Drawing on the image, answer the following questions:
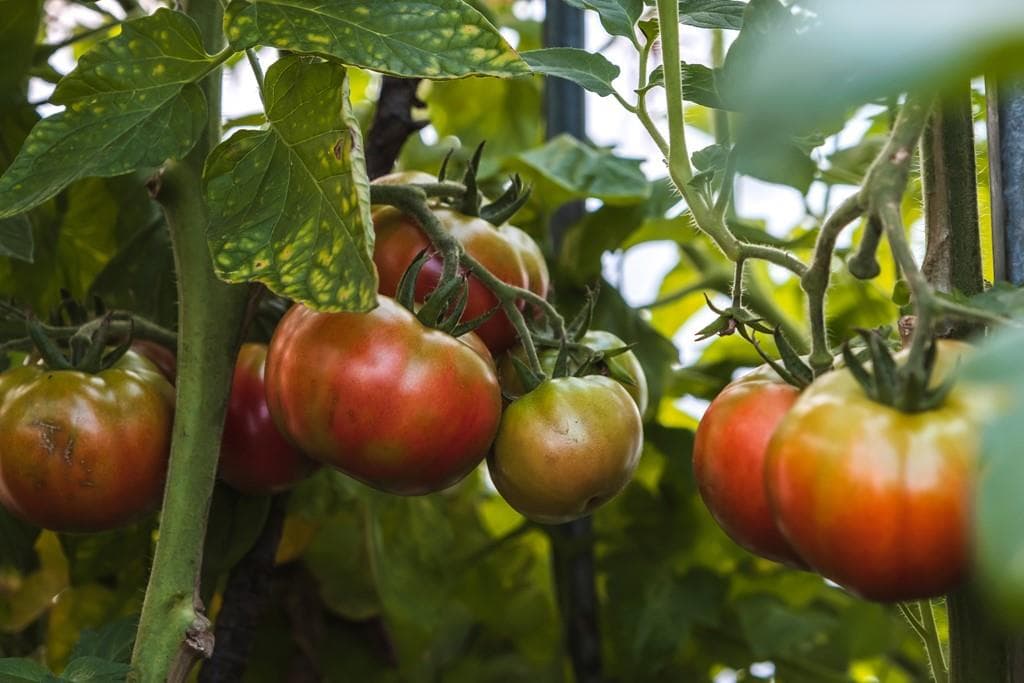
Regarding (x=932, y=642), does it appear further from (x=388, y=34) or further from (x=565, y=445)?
(x=388, y=34)

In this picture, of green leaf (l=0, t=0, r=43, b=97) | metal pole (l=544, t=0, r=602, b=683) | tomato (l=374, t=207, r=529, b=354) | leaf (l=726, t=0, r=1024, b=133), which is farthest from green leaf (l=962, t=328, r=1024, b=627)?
metal pole (l=544, t=0, r=602, b=683)

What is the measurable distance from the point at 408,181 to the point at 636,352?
14.1 inches

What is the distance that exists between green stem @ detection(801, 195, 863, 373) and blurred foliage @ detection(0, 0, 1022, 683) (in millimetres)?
145

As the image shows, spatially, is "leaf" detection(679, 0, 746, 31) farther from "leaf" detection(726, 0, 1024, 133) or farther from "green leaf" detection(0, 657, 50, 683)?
"green leaf" detection(0, 657, 50, 683)

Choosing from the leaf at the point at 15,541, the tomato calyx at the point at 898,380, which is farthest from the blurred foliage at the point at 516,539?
the tomato calyx at the point at 898,380

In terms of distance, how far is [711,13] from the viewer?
23.0 inches

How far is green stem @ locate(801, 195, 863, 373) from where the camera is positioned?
432 millimetres

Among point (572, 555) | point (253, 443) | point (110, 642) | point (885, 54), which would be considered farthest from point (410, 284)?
point (572, 555)

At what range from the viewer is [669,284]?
53.6 inches

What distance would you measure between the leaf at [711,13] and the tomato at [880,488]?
25 centimetres

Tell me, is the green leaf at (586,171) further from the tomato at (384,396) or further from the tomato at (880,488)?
the tomato at (880,488)

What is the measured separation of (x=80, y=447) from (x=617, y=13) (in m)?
0.36

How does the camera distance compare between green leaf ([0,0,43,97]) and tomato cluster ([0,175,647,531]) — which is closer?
tomato cluster ([0,175,647,531])

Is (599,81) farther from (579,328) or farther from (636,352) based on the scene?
(636,352)
